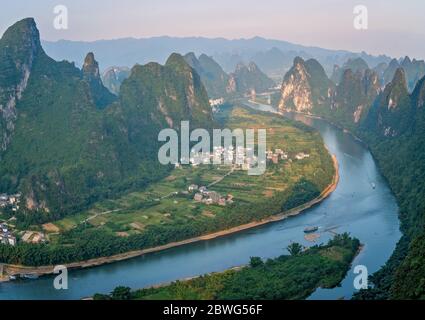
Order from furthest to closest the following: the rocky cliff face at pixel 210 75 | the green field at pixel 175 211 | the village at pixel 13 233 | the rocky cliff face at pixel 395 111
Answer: the rocky cliff face at pixel 210 75 < the rocky cliff face at pixel 395 111 < the village at pixel 13 233 < the green field at pixel 175 211

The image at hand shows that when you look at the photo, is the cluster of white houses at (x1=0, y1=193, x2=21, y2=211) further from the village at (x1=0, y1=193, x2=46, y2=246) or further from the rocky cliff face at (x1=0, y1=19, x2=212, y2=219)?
the rocky cliff face at (x1=0, y1=19, x2=212, y2=219)

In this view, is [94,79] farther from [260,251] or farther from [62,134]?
[260,251]

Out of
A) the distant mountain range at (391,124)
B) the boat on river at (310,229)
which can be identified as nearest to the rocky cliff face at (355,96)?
the distant mountain range at (391,124)

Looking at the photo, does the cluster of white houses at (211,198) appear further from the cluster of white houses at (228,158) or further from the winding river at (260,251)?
the cluster of white houses at (228,158)

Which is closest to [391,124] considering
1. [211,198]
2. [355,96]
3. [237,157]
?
[237,157]

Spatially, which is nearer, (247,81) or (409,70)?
(409,70)
